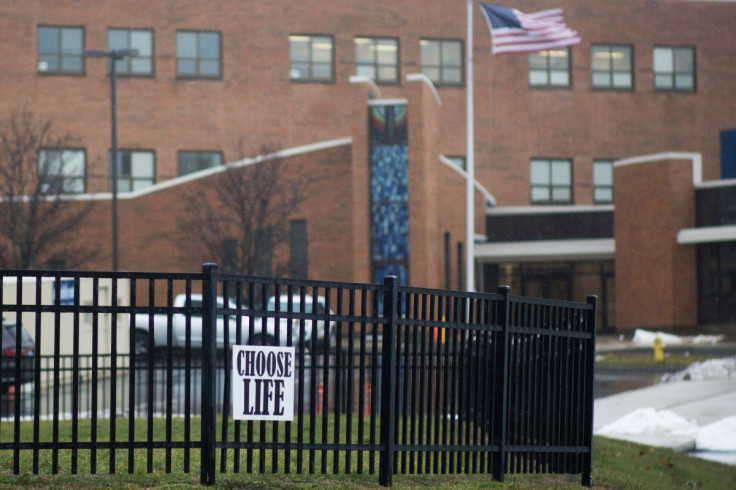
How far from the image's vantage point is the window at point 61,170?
1695 inches

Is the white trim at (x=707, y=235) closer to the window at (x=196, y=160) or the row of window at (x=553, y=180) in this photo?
the row of window at (x=553, y=180)

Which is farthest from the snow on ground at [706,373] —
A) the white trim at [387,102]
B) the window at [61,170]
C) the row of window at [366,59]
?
the row of window at [366,59]

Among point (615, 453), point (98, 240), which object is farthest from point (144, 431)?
point (98, 240)

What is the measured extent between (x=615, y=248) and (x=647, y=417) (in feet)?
107

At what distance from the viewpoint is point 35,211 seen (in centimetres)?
4125

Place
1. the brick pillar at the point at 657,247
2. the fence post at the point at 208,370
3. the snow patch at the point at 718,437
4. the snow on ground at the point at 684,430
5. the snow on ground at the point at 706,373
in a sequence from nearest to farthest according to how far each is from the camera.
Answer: the fence post at the point at 208,370, the snow on ground at the point at 684,430, the snow patch at the point at 718,437, the snow on ground at the point at 706,373, the brick pillar at the point at 657,247

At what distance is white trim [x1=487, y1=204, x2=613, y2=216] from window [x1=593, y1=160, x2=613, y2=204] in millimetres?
4435

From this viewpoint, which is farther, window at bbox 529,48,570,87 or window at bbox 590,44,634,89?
window at bbox 590,44,634,89

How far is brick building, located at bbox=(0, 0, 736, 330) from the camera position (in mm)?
44969

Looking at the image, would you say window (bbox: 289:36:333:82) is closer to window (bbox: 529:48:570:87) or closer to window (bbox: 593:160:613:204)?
window (bbox: 529:48:570:87)

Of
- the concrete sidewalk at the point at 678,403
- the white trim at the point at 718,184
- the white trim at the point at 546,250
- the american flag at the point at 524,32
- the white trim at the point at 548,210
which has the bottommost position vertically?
the concrete sidewalk at the point at 678,403

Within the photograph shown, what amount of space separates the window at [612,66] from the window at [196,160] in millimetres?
20237

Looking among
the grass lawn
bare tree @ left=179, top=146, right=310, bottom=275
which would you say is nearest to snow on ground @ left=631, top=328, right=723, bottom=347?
bare tree @ left=179, top=146, right=310, bottom=275

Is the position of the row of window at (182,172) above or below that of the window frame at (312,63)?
below
